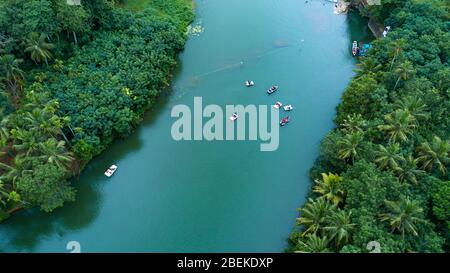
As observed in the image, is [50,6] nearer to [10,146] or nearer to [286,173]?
[10,146]

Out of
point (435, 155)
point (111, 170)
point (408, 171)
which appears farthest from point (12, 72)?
point (435, 155)

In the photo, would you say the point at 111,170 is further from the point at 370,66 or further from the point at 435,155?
the point at 435,155

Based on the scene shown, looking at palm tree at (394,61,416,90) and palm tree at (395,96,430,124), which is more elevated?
palm tree at (394,61,416,90)

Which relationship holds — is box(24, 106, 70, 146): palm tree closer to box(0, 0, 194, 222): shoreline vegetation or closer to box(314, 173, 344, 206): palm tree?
box(0, 0, 194, 222): shoreline vegetation

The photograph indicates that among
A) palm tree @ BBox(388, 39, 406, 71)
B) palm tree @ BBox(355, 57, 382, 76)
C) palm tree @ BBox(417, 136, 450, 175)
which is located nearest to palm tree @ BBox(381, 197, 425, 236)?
palm tree @ BBox(417, 136, 450, 175)

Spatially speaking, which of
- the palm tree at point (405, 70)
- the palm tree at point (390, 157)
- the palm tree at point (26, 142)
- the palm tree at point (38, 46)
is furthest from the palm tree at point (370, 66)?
the palm tree at point (26, 142)

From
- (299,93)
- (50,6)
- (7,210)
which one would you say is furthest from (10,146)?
(299,93)

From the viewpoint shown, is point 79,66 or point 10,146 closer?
point 10,146
